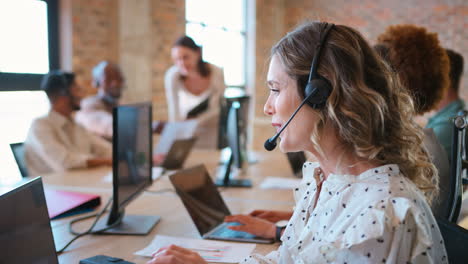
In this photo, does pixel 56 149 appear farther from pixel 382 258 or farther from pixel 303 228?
pixel 382 258

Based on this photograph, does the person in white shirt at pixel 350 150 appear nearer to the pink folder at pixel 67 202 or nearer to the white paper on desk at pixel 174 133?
the pink folder at pixel 67 202

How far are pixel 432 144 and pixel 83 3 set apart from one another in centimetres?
307

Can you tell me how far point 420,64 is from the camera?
177cm

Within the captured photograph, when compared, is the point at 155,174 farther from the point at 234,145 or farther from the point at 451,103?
the point at 451,103

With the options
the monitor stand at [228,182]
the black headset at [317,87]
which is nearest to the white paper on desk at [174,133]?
the monitor stand at [228,182]

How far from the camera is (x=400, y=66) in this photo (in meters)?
1.76

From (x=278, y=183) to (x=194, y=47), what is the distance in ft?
5.69

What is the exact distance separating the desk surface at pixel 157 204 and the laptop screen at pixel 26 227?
268mm

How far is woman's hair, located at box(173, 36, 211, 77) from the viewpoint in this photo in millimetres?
3637

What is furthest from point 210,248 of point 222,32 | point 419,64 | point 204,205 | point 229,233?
point 222,32

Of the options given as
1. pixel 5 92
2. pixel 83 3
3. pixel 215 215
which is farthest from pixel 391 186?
pixel 83 3

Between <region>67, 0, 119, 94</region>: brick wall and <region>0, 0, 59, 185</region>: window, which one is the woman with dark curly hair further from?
<region>67, 0, 119, 94</region>: brick wall

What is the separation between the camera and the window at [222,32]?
209 inches

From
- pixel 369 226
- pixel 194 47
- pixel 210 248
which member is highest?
pixel 194 47
